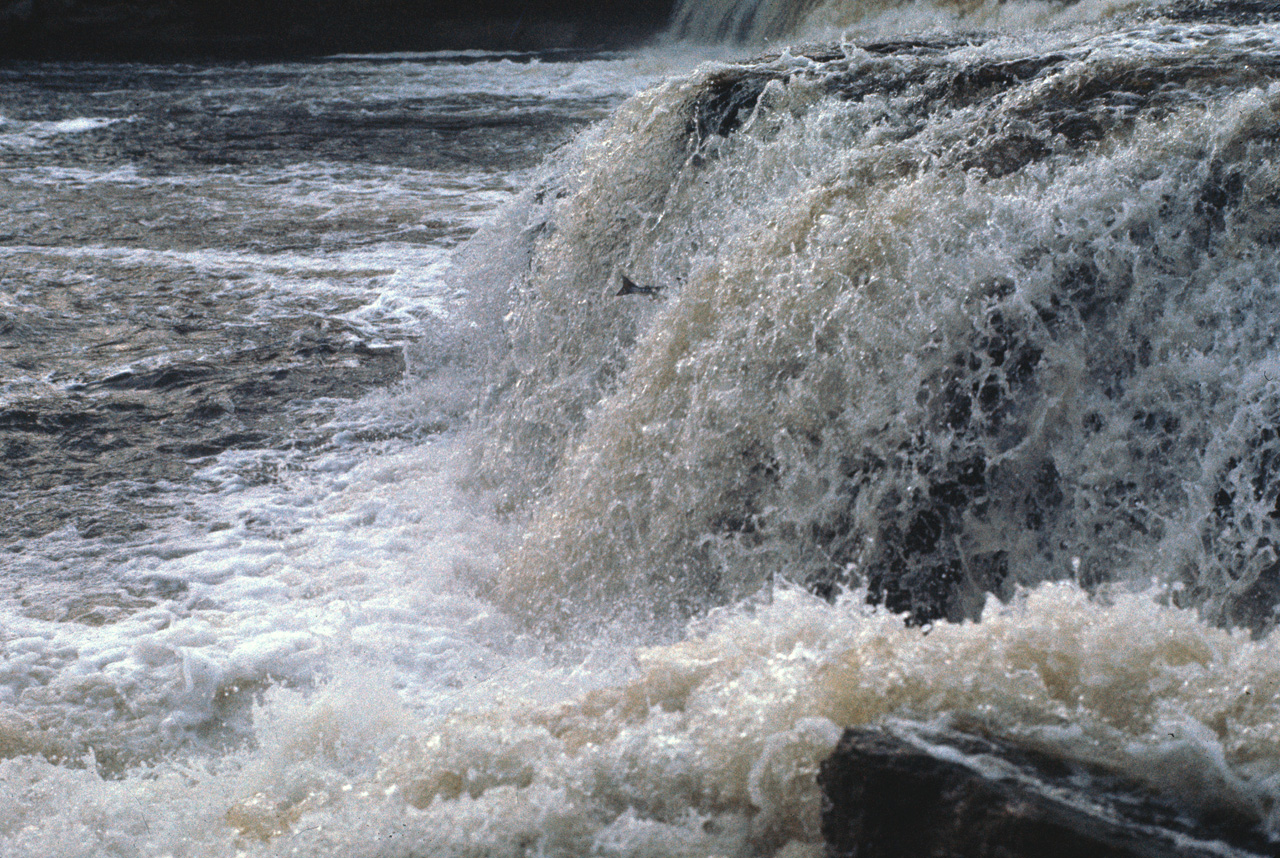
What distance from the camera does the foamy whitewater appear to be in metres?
A: 2.17

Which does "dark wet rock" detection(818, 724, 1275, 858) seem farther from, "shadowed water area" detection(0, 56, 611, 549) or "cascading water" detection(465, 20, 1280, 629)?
"shadowed water area" detection(0, 56, 611, 549)

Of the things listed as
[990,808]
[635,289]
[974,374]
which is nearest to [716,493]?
[974,374]

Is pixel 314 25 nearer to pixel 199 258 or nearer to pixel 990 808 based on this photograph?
pixel 199 258

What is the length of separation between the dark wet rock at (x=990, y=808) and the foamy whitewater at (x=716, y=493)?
0.25 ft

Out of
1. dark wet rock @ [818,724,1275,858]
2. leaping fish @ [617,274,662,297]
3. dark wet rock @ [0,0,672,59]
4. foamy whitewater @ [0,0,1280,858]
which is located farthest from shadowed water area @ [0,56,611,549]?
dark wet rock @ [0,0,672,59]

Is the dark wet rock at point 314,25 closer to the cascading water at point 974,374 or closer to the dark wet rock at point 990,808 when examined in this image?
the cascading water at point 974,374

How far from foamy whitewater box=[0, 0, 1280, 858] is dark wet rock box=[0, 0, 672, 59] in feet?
45.8

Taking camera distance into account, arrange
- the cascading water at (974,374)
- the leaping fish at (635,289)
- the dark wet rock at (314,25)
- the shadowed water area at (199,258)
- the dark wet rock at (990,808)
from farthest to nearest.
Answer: the dark wet rock at (314,25)
the shadowed water area at (199,258)
the leaping fish at (635,289)
the cascading water at (974,374)
the dark wet rock at (990,808)

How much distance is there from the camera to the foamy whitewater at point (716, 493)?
7.13 feet

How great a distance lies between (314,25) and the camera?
20.0m

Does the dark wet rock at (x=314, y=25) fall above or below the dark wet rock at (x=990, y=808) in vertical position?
above

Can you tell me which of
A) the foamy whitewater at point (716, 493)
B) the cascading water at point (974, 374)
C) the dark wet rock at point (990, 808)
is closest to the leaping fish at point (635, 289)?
the foamy whitewater at point (716, 493)

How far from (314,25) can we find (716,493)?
18.8 metres

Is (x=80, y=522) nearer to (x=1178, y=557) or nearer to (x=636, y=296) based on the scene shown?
(x=636, y=296)
